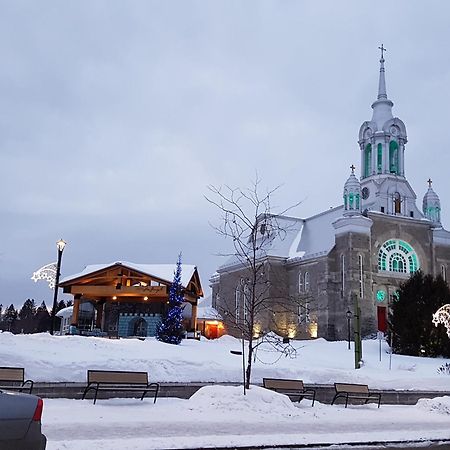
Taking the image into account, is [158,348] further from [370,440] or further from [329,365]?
[370,440]

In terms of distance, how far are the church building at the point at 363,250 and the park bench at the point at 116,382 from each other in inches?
1287

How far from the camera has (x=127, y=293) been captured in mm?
37562

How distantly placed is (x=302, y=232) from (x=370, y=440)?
177 ft

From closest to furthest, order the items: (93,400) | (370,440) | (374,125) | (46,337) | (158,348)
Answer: (370,440), (93,400), (46,337), (158,348), (374,125)

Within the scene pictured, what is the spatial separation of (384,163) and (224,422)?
2088 inches

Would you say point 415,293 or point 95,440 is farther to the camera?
point 415,293

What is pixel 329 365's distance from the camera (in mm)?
30422

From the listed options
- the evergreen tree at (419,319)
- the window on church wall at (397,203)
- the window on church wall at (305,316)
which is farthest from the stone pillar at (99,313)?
the window on church wall at (397,203)

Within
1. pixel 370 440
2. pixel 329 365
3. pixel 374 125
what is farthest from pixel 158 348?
pixel 374 125

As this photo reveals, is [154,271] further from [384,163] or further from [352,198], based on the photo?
[384,163]

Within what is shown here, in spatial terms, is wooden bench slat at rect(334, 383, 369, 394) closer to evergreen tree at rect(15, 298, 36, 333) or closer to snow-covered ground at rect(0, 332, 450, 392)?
snow-covered ground at rect(0, 332, 450, 392)

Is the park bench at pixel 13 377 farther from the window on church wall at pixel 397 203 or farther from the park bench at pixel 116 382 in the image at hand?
the window on church wall at pixel 397 203

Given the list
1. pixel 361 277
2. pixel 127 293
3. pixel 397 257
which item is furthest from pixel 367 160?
pixel 127 293

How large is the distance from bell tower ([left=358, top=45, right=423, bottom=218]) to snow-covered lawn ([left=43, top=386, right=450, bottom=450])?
4377 centimetres
